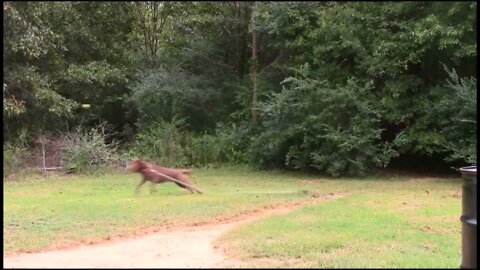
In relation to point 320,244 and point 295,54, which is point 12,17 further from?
point 320,244

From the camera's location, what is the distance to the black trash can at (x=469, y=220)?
251cm

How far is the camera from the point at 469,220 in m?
2.66

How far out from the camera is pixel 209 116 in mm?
3279

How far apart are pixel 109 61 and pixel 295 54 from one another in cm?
109

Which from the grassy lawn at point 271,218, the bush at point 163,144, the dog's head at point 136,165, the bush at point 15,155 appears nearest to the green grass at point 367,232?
the grassy lawn at point 271,218

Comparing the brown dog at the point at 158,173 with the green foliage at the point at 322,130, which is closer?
the brown dog at the point at 158,173

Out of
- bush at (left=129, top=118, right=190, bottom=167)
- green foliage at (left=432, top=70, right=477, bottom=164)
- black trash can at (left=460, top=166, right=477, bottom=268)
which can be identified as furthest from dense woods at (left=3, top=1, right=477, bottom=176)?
green foliage at (left=432, top=70, right=477, bottom=164)

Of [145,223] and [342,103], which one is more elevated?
[342,103]

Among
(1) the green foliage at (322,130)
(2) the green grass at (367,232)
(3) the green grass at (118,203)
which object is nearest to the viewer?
(3) the green grass at (118,203)

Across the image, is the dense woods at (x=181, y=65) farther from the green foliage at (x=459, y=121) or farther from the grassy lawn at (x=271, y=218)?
the green foliage at (x=459, y=121)

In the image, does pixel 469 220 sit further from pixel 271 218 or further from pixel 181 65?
pixel 271 218

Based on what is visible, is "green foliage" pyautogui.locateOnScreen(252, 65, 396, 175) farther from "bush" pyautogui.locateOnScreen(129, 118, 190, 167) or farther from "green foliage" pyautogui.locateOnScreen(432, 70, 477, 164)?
"green foliage" pyautogui.locateOnScreen(432, 70, 477, 164)

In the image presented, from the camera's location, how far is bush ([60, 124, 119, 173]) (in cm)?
319

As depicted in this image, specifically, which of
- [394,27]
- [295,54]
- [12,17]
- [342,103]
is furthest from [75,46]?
[342,103]
